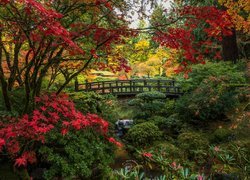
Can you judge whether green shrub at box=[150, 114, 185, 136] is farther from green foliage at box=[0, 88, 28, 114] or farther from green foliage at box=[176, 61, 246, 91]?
green foliage at box=[0, 88, 28, 114]

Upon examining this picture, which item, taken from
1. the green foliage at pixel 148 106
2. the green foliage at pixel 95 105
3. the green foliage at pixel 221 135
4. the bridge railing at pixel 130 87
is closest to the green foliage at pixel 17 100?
the green foliage at pixel 95 105

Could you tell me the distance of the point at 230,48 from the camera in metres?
12.5

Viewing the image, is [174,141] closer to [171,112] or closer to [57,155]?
[171,112]

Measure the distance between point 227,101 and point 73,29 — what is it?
6460mm

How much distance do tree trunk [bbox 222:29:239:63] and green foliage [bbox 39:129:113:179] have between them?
360 inches

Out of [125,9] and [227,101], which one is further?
[227,101]

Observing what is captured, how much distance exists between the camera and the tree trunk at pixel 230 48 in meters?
12.3

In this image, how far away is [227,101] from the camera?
31.2ft

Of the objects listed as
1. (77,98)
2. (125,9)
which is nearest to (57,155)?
(77,98)

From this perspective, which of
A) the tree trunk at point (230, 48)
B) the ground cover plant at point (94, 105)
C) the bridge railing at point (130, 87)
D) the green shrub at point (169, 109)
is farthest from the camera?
the bridge railing at point (130, 87)

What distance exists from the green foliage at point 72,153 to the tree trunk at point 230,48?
9151mm

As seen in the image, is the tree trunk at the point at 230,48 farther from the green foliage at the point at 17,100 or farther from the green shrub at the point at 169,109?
the green foliage at the point at 17,100

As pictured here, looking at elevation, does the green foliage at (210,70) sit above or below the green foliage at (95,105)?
above

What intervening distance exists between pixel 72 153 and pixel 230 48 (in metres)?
10.1
